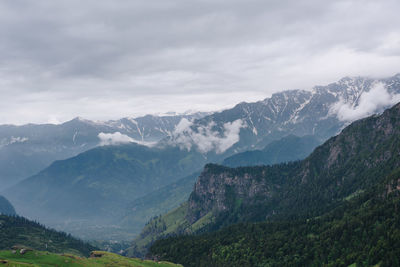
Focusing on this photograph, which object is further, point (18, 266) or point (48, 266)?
point (48, 266)

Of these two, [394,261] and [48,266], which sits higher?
[48,266]

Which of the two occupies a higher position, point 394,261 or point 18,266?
point 18,266

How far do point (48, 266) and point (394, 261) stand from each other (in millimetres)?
181929

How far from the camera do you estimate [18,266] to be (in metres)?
167

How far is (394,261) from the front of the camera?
193500mm

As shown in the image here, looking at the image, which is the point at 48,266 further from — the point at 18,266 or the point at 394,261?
the point at 394,261

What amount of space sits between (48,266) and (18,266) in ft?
109

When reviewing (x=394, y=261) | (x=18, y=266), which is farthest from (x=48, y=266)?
(x=394, y=261)

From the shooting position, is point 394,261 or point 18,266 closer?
point 18,266

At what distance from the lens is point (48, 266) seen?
198 meters
